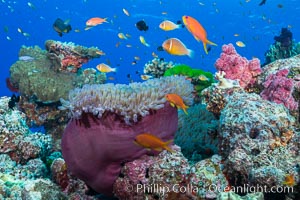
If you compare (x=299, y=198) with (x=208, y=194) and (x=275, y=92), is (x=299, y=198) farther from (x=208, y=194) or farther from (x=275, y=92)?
(x=275, y=92)

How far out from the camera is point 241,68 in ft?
19.5

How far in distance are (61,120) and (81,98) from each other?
5566 mm

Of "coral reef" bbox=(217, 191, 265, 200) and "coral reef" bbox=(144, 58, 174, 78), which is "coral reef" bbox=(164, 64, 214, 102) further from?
"coral reef" bbox=(217, 191, 265, 200)

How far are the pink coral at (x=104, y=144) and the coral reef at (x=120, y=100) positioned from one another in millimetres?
120

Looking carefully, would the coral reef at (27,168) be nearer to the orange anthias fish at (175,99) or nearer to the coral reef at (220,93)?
the orange anthias fish at (175,99)

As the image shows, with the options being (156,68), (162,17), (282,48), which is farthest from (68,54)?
(162,17)

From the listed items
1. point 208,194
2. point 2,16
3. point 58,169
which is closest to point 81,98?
point 58,169

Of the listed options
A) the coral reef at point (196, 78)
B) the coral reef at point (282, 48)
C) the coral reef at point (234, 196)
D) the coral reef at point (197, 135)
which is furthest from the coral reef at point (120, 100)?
the coral reef at point (282, 48)

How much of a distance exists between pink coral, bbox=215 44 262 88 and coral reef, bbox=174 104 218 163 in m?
0.96

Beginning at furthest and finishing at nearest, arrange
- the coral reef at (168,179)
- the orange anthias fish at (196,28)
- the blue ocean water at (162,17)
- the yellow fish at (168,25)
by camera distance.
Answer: the blue ocean water at (162,17) → the yellow fish at (168,25) → the orange anthias fish at (196,28) → the coral reef at (168,179)

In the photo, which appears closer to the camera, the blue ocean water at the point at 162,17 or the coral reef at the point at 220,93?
the coral reef at the point at 220,93

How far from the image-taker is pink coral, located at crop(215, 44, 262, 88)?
5.86 metres

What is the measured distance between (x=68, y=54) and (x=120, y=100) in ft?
19.6

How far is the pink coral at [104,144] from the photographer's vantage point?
134 inches
